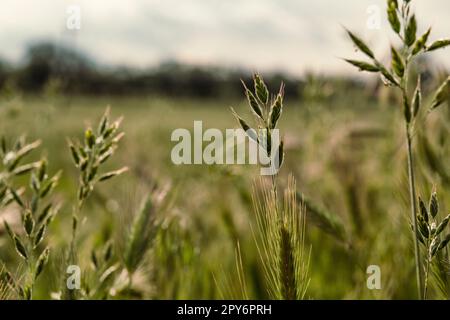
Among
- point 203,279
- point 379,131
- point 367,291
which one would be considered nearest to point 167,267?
point 203,279

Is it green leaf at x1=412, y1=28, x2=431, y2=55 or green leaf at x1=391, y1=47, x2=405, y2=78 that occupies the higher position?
green leaf at x1=412, y1=28, x2=431, y2=55

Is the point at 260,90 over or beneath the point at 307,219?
over

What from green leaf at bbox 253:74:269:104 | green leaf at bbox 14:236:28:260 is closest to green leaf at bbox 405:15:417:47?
green leaf at bbox 253:74:269:104

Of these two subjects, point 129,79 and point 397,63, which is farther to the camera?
point 129,79

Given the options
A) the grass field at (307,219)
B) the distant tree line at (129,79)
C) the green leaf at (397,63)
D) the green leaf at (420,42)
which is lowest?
the grass field at (307,219)

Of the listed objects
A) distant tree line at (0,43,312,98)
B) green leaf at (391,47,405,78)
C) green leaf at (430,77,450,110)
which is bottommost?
green leaf at (430,77,450,110)
